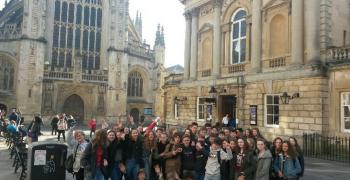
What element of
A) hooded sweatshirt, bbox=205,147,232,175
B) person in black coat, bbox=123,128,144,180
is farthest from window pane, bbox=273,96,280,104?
person in black coat, bbox=123,128,144,180

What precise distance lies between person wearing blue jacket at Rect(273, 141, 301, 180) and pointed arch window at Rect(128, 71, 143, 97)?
37.5m

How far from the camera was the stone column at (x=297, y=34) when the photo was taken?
52.7 ft

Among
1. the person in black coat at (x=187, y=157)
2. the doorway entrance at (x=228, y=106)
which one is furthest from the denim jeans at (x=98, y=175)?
the doorway entrance at (x=228, y=106)

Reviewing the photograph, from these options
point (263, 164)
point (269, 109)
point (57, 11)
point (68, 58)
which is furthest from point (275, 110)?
point (57, 11)

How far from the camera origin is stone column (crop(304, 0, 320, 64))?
1553 centimetres

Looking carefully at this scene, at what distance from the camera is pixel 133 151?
24.8 ft

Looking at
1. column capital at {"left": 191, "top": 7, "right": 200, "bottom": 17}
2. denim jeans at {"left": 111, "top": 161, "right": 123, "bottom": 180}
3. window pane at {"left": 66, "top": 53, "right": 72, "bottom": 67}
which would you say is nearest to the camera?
denim jeans at {"left": 111, "top": 161, "right": 123, "bottom": 180}

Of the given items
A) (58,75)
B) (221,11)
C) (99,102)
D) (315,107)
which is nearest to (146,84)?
(99,102)

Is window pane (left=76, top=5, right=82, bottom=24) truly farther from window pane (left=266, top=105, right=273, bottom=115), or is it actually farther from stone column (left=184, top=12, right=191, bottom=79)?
window pane (left=266, top=105, right=273, bottom=115)

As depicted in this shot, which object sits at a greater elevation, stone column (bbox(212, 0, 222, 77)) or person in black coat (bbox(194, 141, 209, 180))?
stone column (bbox(212, 0, 222, 77))

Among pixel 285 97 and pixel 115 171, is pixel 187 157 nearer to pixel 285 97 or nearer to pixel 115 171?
pixel 115 171

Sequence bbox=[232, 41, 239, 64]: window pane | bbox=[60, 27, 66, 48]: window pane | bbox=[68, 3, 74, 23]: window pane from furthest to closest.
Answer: bbox=[68, 3, 74, 23]: window pane → bbox=[60, 27, 66, 48]: window pane → bbox=[232, 41, 239, 64]: window pane

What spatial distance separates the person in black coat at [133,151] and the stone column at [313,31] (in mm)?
10732

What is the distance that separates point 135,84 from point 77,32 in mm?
9596
